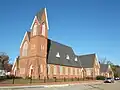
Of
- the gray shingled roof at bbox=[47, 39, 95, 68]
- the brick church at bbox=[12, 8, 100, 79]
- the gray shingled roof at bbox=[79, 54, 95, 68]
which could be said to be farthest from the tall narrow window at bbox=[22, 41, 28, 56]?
the gray shingled roof at bbox=[79, 54, 95, 68]

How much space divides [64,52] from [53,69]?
11.8 metres

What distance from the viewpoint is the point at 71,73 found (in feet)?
209

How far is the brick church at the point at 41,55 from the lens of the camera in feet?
162

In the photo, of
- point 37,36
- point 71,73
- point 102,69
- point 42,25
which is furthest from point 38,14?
point 102,69

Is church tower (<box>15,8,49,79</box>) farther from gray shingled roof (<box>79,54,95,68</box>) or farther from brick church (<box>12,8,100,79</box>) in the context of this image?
gray shingled roof (<box>79,54,95,68</box>)

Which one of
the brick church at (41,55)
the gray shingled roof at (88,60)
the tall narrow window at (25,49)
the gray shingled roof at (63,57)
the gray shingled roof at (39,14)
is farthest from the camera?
the gray shingled roof at (88,60)

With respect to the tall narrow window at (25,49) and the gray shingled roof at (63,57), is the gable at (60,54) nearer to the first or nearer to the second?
the gray shingled roof at (63,57)

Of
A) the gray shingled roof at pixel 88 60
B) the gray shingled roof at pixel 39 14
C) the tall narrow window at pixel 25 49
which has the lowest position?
the gray shingled roof at pixel 88 60

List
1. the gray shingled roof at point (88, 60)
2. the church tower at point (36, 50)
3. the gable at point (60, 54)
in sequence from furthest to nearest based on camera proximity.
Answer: the gray shingled roof at point (88, 60) < the gable at point (60, 54) < the church tower at point (36, 50)

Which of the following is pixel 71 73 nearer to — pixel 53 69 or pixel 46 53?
pixel 53 69

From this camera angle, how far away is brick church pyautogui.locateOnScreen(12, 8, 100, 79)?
49.5m

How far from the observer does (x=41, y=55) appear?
5012 cm

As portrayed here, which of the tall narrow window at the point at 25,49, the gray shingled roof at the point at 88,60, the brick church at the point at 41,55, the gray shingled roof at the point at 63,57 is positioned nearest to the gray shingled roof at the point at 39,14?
the brick church at the point at 41,55

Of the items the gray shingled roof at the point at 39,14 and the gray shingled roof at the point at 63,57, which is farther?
the gray shingled roof at the point at 63,57
